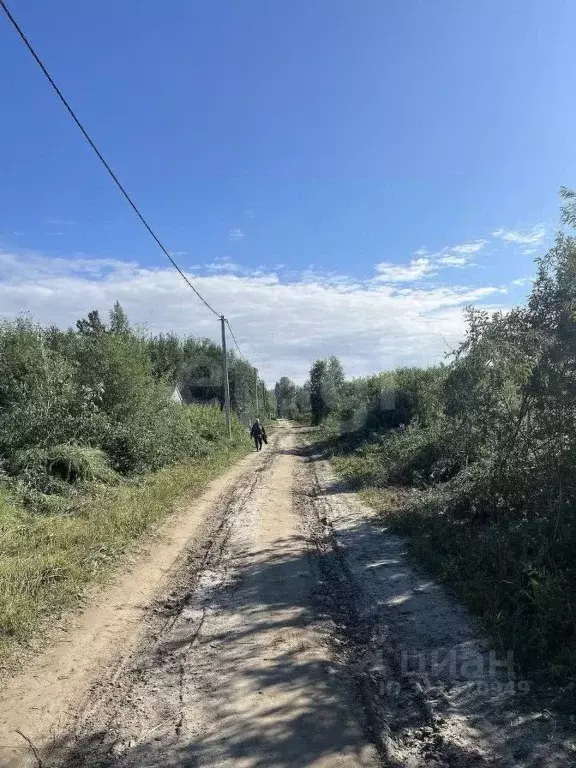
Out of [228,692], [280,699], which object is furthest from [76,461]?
[280,699]

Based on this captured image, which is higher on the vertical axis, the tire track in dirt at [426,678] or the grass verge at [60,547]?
the grass verge at [60,547]

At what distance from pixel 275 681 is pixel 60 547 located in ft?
14.4

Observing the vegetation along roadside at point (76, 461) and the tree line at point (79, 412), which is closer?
→ the vegetation along roadside at point (76, 461)

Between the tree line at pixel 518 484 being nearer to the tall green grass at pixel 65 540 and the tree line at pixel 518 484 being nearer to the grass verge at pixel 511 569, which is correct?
the grass verge at pixel 511 569

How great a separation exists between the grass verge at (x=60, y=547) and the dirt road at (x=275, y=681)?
1.32 feet

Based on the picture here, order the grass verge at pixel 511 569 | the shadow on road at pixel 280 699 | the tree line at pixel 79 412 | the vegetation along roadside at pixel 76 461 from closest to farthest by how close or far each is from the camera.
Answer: the shadow on road at pixel 280 699, the grass verge at pixel 511 569, the vegetation along roadside at pixel 76 461, the tree line at pixel 79 412

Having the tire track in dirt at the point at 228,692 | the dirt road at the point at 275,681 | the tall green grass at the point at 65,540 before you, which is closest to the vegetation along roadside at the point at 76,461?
the tall green grass at the point at 65,540

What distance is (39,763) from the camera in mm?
3125

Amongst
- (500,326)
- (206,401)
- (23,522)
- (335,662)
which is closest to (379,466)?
(500,326)

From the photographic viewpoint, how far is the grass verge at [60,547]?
5129mm

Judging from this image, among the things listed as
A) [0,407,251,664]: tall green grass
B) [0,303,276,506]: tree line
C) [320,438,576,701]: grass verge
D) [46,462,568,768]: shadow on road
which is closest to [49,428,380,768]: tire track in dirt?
[46,462,568,768]: shadow on road

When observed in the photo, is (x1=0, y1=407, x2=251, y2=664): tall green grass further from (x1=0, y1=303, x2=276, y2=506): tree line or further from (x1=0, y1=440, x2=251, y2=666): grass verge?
(x1=0, y1=303, x2=276, y2=506): tree line

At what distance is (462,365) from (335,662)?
543 centimetres

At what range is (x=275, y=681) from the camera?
394 cm
